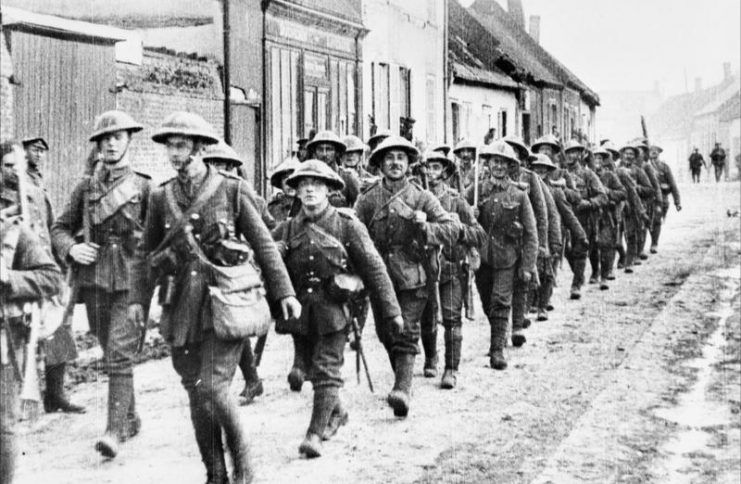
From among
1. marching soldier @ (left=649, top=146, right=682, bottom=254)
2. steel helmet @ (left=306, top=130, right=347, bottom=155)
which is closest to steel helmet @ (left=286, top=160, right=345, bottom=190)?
steel helmet @ (left=306, top=130, right=347, bottom=155)

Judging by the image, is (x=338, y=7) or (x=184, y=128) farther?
(x=338, y=7)

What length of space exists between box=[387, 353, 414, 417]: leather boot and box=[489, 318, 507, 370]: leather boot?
1.92 meters

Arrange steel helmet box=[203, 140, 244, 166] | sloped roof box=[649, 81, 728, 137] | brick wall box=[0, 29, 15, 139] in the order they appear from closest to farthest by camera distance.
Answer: steel helmet box=[203, 140, 244, 166], brick wall box=[0, 29, 15, 139], sloped roof box=[649, 81, 728, 137]

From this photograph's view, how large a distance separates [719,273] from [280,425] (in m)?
10.9

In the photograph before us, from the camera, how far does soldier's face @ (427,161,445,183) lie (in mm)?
9930

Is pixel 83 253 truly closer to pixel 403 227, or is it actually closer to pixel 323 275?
pixel 323 275

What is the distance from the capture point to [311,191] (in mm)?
7168

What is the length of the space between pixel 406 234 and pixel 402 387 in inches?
46.3

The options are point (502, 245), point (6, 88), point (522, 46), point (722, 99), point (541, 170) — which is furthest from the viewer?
point (722, 99)

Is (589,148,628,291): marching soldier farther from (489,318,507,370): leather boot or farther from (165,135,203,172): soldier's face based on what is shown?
(165,135,203,172): soldier's face

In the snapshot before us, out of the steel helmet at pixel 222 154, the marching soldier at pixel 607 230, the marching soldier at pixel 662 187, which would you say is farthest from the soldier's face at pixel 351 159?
the marching soldier at pixel 662 187

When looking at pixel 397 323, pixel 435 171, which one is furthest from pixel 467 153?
pixel 397 323

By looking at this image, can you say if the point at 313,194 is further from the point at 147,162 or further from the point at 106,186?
the point at 147,162

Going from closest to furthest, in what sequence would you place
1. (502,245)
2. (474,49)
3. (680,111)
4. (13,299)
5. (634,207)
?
1. (13,299)
2. (502,245)
3. (634,207)
4. (474,49)
5. (680,111)
